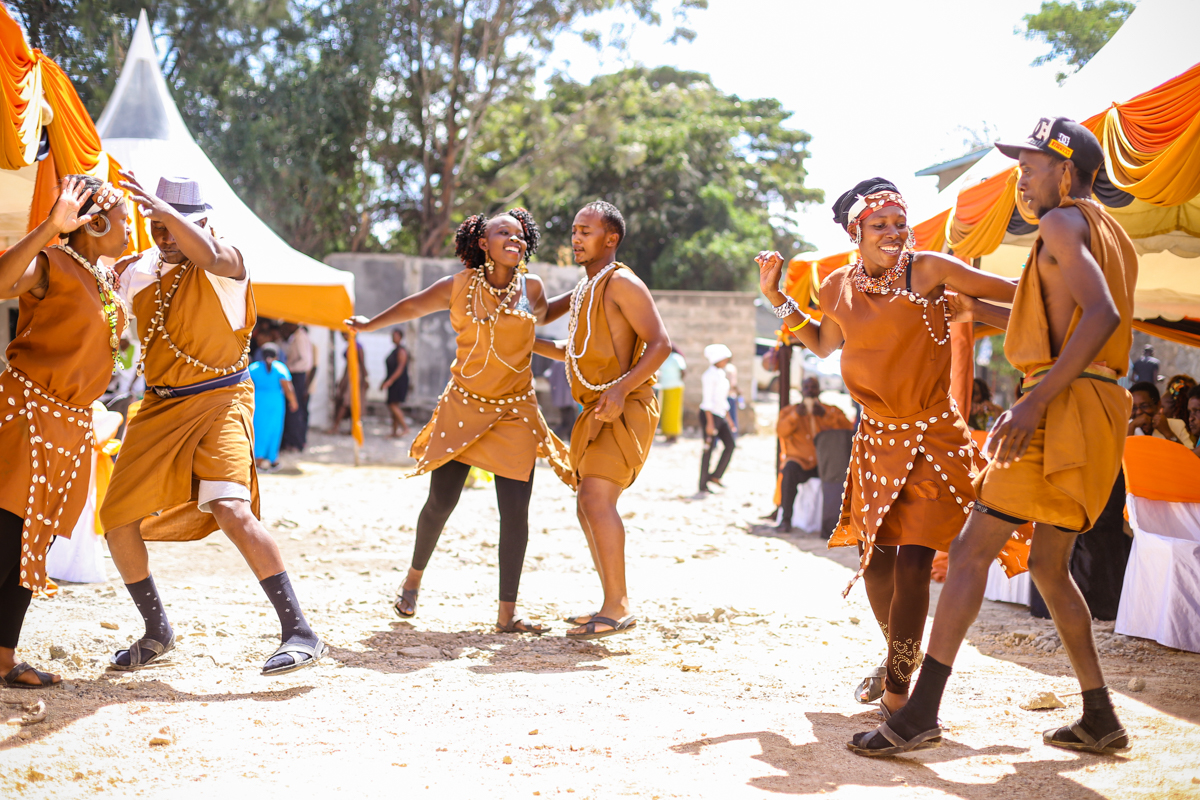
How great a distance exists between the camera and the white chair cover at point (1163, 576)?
4457mm

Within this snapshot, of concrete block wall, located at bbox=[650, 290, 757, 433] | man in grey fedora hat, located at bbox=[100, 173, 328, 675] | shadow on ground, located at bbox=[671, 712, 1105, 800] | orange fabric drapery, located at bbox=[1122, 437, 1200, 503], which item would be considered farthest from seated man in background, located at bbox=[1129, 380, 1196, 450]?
concrete block wall, located at bbox=[650, 290, 757, 433]

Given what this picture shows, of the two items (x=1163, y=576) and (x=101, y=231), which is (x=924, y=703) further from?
(x=101, y=231)

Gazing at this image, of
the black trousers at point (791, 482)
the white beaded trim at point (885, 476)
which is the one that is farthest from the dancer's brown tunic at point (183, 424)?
the black trousers at point (791, 482)

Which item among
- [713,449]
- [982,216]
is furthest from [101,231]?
[713,449]

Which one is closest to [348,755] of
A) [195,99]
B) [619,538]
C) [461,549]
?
[619,538]

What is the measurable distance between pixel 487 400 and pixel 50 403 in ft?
6.03

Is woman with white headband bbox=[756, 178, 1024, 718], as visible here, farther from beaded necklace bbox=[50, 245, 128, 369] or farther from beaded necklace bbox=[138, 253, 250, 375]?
beaded necklace bbox=[50, 245, 128, 369]

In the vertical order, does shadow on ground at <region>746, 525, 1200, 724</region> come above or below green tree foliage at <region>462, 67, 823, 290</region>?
below

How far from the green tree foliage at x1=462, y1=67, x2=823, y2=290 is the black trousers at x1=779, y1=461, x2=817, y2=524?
478 inches

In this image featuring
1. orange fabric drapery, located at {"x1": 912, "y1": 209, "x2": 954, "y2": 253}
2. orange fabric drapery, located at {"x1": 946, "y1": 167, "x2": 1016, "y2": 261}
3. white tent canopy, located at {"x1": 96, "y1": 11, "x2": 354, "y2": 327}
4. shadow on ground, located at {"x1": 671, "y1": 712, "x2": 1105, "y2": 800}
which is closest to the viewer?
shadow on ground, located at {"x1": 671, "y1": 712, "x2": 1105, "y2": 800}

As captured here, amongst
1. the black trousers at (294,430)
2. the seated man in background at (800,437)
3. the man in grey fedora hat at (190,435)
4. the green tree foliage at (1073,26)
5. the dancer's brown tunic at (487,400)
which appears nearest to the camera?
the man in grey fedora hat at (190,435)

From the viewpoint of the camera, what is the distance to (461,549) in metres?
6.98

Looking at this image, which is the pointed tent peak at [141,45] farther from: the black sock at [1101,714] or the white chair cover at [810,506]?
the black sock at [1101,714]

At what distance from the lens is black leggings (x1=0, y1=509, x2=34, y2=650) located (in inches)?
137
